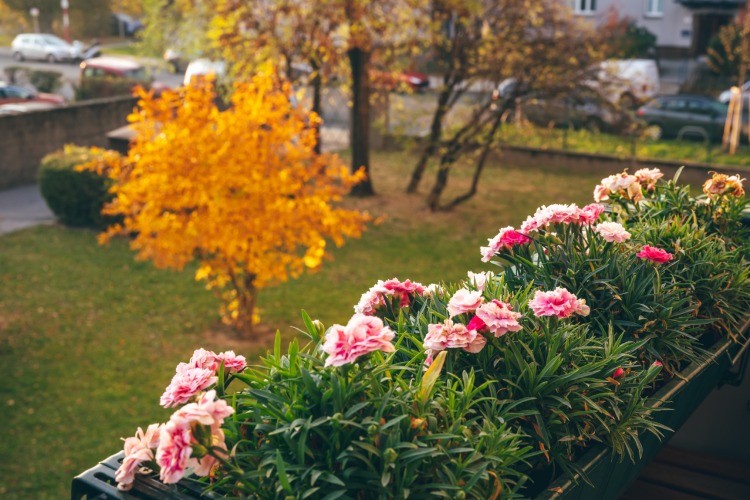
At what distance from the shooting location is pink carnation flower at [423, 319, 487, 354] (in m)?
2.51

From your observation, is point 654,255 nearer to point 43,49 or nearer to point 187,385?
point 187,385

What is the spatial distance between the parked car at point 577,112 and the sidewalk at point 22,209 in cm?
794

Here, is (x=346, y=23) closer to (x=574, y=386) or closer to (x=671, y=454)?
(x=671, y=454)

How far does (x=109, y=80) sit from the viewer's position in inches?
933

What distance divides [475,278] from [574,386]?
0.70 metres

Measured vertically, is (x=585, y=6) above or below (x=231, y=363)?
above

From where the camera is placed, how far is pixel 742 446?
13.9 ft

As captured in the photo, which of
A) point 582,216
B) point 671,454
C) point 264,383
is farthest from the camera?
point 671,454

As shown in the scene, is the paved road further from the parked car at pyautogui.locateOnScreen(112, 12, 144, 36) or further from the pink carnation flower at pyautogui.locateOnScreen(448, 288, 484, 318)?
the pink carnation flower at pyautogui.locateOnScreen(448, 288, 484, 318)

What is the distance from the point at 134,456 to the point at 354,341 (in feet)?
2.13

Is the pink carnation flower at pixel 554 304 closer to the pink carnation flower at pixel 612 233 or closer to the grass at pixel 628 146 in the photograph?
the pink carnation flower at pixel 612 233

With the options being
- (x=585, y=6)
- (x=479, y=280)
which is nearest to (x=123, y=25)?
(x=585, y=6)

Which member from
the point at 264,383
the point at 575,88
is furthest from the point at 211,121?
the point at 575,88

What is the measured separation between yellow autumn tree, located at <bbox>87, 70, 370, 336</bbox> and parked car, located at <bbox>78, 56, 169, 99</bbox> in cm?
1337
